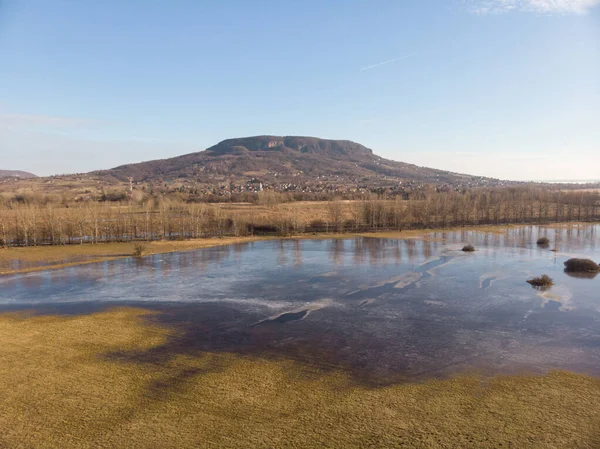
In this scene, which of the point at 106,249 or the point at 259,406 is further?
the point at 106,249

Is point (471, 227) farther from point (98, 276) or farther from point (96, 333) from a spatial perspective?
point (96, 333)

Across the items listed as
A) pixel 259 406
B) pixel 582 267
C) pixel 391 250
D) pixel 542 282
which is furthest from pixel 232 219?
pixel 259 406

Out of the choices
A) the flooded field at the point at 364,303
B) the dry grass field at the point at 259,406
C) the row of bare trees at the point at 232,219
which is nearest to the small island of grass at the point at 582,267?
the flooded field at the point at 364,303

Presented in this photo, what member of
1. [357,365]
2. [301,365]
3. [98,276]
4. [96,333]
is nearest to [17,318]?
[96,333]

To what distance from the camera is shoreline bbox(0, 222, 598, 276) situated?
45691 mm

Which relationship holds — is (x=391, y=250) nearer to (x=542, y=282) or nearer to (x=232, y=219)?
(x=542, y=282)

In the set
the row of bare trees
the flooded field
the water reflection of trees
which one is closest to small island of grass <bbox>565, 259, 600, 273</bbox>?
the flooded field

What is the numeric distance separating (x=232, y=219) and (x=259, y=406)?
59.6 metres

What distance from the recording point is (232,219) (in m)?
73.9

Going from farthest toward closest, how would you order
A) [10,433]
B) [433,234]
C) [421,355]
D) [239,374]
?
[433,234], [421,355], [239,374], [10,433]

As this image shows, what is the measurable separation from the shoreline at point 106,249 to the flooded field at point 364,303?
3205mm

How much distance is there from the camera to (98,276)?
40.0m

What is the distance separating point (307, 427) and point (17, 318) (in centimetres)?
2246

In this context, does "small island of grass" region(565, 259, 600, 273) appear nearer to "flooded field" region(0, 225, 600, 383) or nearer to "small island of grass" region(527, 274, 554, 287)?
"flooded field" region(0, 225, 600, 383)
